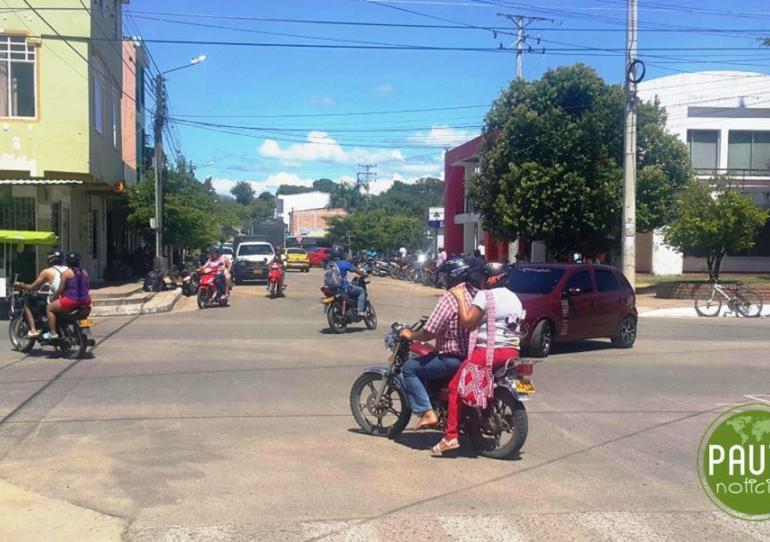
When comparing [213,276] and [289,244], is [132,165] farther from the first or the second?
[289,244]

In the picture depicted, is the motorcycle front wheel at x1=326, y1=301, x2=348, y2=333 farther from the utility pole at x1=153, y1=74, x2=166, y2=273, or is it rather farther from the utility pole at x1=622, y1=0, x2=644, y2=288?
the utility pole at x1=153, y1=74, x2=166, y2=273

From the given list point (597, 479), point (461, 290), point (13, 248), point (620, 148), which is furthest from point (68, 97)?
point (597, 479)

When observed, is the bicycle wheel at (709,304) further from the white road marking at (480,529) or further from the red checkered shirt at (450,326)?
the white road marking at (480,529)

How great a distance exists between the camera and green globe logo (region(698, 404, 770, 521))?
5.71 m

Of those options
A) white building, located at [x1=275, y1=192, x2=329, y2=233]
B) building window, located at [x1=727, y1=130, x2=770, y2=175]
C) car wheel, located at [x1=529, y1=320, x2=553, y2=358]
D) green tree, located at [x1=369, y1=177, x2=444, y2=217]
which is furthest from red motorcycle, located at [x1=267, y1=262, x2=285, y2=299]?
white building, located at [x1=275, y1=192, x2=329, y2=233]

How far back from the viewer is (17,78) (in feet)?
73.9

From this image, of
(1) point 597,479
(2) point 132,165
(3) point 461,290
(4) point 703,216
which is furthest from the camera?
(2) point 132,165

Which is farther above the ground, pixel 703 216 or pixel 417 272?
pixel 703 216

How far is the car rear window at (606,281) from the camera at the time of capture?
49.0 feet

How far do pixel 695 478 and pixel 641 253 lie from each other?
3308 cm

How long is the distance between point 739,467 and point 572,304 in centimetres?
814

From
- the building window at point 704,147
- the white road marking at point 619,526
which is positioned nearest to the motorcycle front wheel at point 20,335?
the white road marking at point 619,526

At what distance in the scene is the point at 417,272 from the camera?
38.0 metres

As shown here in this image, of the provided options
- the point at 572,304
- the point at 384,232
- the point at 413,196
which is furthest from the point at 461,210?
the point at 413,196
